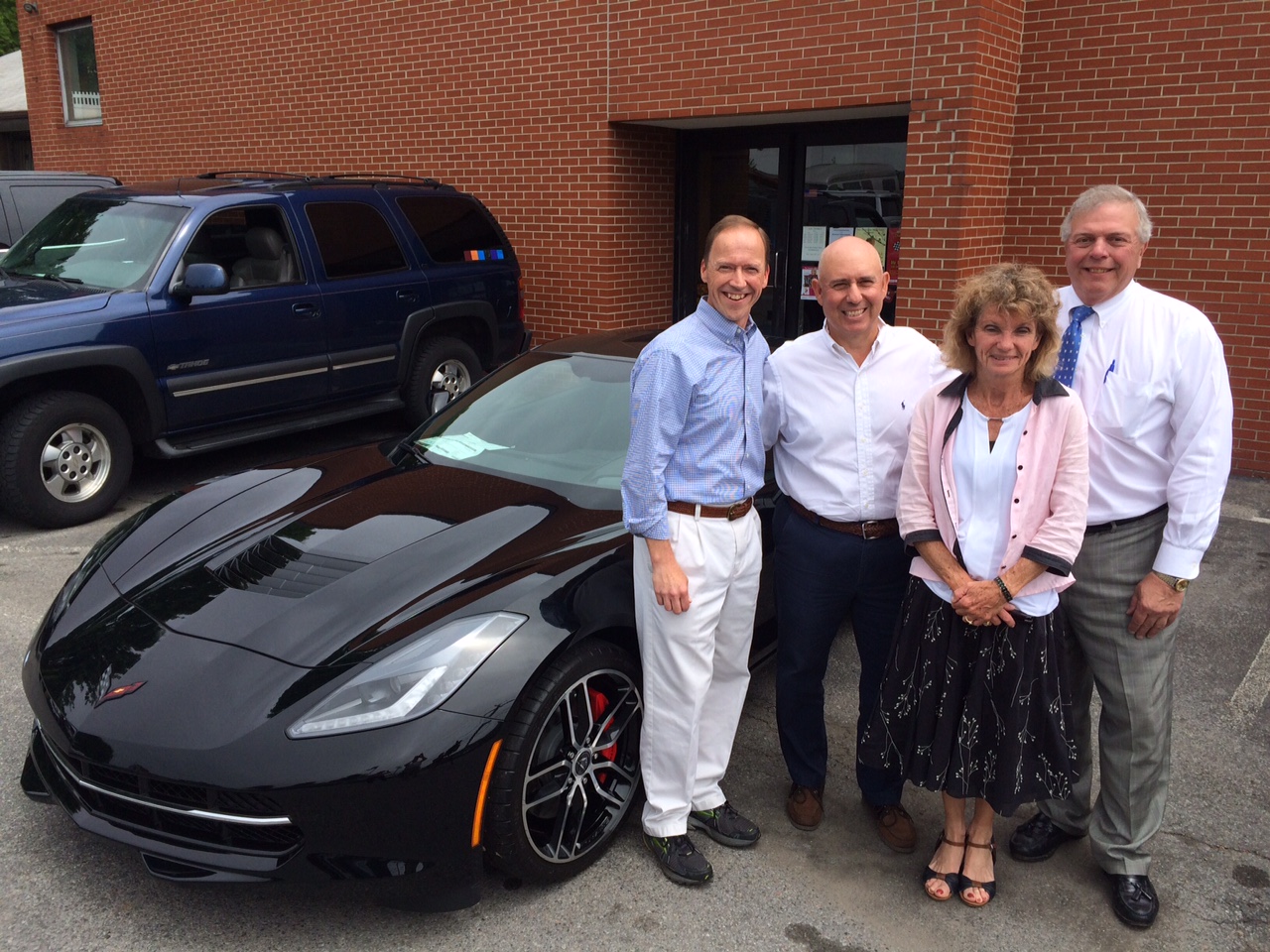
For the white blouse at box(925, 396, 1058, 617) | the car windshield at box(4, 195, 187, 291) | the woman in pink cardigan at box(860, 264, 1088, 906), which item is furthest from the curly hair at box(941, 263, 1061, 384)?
the car windshield at box(4, 195, 187, 291)

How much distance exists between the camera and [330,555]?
319 centimetres

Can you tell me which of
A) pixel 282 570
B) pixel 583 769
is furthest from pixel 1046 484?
pixel 282 570

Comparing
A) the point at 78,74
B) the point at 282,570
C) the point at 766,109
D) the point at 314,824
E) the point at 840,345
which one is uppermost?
the point at 78,74

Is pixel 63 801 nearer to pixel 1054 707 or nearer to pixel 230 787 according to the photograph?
pixel 230 787

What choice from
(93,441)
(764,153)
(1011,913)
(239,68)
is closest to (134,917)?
(1011,913)

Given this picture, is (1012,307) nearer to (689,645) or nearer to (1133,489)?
(1133,489)

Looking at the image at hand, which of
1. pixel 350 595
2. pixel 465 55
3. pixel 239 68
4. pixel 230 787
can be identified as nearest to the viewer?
pixel 230 787

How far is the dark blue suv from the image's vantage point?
598cm

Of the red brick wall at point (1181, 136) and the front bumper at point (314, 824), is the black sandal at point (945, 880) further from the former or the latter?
the red brick wall at point (1181, 136)

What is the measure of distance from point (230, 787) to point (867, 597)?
5.99 feet

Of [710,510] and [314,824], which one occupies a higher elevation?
[710,510]

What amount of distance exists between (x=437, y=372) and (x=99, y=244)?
2453mm

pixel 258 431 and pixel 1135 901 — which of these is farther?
pixel 258 431

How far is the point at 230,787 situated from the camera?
8.20 feet
